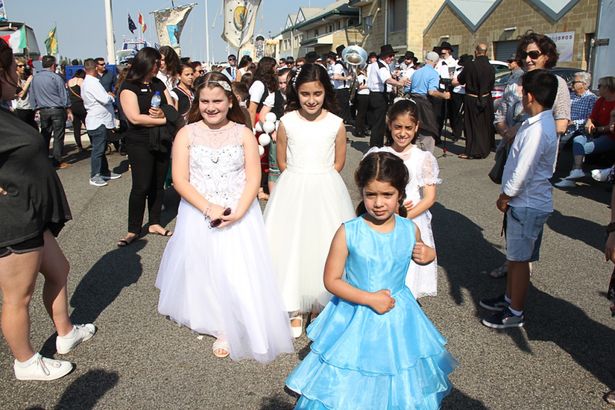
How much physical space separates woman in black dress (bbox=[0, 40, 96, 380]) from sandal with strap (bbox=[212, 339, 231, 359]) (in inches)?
36.2

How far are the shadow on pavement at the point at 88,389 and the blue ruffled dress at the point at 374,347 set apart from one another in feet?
4.60

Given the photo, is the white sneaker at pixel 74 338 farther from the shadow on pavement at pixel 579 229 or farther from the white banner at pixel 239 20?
the white banner at pixel 239 20

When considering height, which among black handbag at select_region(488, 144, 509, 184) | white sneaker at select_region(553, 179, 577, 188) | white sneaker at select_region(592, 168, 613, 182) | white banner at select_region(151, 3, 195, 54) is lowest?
white sneaker at select_region(553, 179, 577, 188)

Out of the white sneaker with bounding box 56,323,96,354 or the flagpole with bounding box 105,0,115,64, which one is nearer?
the white sneaker with bounding box 56,323,96,354

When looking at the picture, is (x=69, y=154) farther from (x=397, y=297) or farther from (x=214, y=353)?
(x=397, y=297)

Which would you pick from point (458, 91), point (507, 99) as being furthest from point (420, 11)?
point (507, 99)

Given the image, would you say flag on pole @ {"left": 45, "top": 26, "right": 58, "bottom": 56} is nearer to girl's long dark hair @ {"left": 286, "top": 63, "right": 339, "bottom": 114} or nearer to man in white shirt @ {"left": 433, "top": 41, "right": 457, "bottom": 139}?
man in white shirt @ {"left": 433, "top": 41, "right": 457, "bottom": 139}

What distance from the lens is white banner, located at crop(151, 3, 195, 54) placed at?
55.8 ft

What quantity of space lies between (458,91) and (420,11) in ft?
84.8

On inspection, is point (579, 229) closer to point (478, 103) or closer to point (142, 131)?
point (478, 103)

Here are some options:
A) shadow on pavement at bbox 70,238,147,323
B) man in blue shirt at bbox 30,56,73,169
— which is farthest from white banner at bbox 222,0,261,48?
shadow on pavement at bbox 70,238,147,323

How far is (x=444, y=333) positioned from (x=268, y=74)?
448 cm

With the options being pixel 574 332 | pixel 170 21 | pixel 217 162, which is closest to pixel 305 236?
pixel 217 162

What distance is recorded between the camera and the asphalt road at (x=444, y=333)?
9.69ft
